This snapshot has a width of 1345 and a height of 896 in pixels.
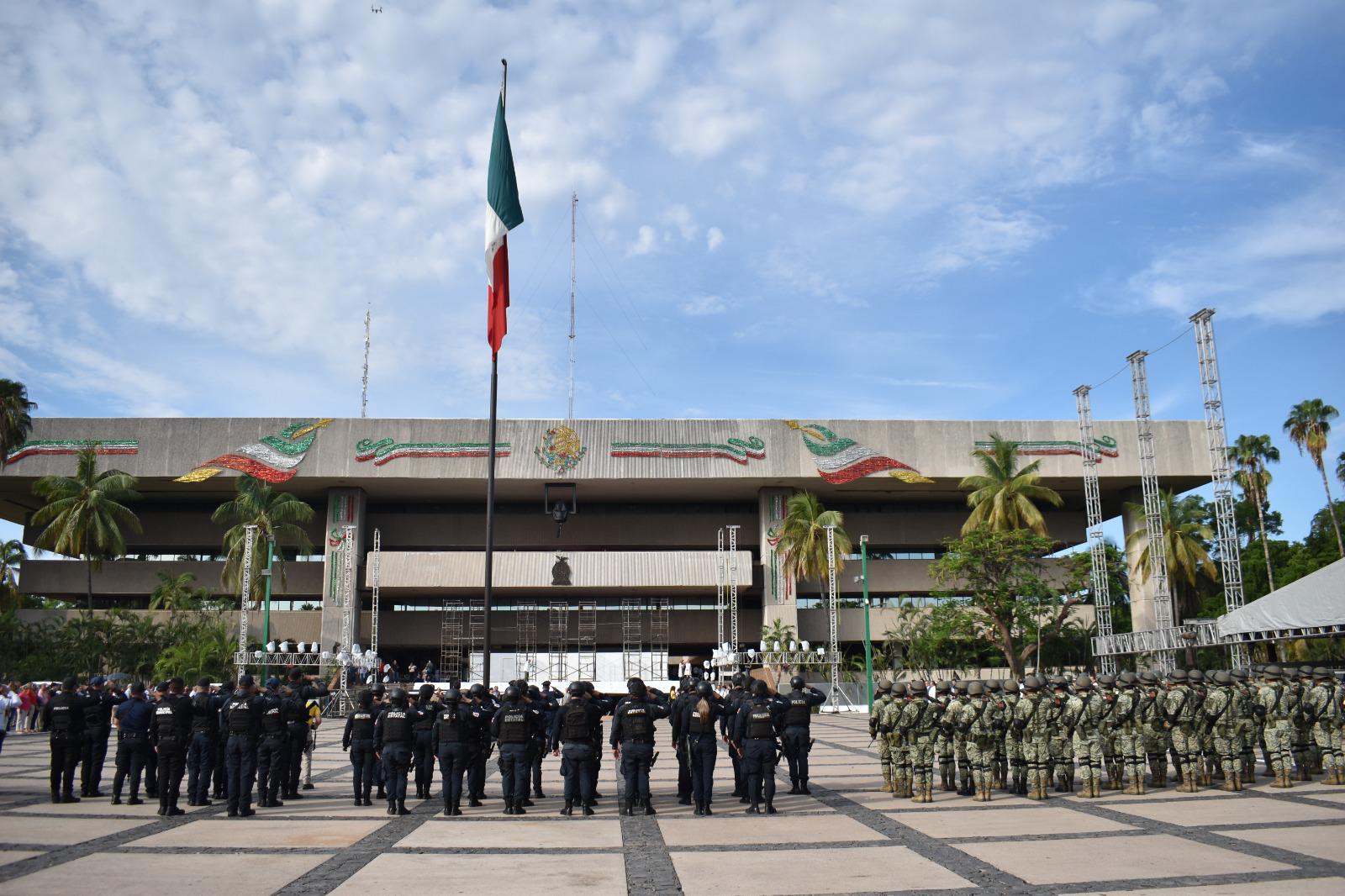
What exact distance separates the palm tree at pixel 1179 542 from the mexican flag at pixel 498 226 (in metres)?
39.2

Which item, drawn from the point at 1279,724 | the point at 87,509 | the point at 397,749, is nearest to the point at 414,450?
the point at 87,509

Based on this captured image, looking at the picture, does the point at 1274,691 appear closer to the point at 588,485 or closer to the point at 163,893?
the point at 163,893

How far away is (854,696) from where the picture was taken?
42000 mm

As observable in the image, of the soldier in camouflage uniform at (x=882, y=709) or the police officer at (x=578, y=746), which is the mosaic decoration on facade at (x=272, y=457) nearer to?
the police officer at (x=578, y=746)

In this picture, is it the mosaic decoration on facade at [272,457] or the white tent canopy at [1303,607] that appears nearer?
the white tent canopy at [1303,607]

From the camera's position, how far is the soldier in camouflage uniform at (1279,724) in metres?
14.4

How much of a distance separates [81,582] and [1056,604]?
51.4m

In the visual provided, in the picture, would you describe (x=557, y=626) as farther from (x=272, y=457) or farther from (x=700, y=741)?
(x=700, y=741)

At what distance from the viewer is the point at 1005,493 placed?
48.8m

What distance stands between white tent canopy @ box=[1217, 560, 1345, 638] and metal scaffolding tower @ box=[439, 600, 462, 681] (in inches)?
1589

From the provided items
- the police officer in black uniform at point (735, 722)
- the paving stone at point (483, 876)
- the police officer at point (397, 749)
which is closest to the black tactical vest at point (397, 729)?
the police officer at point (397, 749)

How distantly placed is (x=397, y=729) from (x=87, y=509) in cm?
4250

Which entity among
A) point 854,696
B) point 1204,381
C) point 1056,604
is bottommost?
point 854,696

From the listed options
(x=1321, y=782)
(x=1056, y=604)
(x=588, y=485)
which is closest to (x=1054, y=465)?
(x=1056, y=604)
